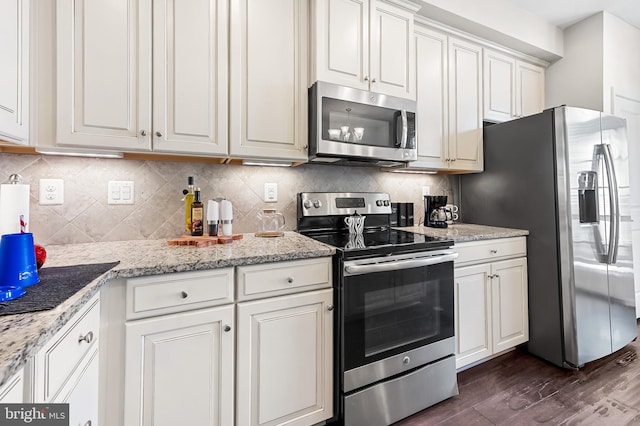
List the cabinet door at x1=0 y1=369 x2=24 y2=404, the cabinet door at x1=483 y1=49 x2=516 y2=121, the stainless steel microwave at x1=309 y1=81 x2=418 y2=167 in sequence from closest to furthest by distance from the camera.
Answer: the cabinet door at x1=0 y1=369 x2=24 y2=404
the stainless steel microwave at x1=309 y1=81 x2=418 y2=167
the cabinet door at x1=483 y1=49 x2=516 y2=121

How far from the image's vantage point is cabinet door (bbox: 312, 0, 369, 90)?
5.57 feet

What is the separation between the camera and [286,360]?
4.22 ft

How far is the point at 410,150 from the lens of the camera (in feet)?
6.44

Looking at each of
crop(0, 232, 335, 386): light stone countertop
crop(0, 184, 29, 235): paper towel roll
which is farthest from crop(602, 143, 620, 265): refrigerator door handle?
crop(0, 184, 29, 235): paper towel roll

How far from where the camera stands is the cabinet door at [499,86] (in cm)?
248

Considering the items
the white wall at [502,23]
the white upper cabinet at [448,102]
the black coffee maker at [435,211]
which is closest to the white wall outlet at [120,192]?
the white upper cabinet at [448,102]

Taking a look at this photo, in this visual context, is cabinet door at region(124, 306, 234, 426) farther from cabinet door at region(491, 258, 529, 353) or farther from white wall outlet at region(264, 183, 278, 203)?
cabinet door at region(491, 258, 529, 353)

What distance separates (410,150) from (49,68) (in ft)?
6.36

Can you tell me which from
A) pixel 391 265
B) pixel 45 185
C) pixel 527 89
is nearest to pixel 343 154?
pixel 391 265

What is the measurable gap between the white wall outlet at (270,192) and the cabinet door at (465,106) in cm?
143

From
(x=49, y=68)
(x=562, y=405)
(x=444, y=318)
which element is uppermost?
(x=49, y=68)

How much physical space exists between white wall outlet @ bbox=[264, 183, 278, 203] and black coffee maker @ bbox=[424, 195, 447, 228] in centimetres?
126

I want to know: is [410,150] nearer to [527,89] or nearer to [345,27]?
[345,27]

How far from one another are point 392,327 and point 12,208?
5.31 feet
